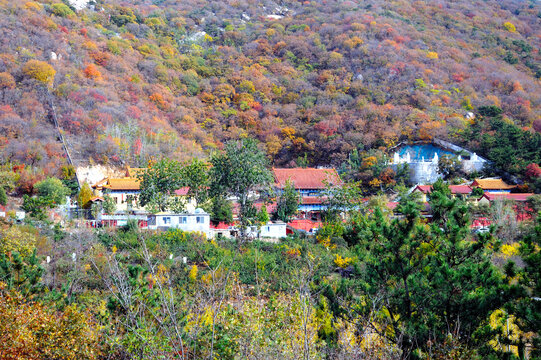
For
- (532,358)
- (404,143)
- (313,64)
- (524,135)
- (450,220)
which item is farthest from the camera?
(313,64)

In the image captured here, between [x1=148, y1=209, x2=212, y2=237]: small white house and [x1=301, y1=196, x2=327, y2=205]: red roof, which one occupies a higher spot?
[x1=148, y1=209, x2=212, y2=237]: small white house

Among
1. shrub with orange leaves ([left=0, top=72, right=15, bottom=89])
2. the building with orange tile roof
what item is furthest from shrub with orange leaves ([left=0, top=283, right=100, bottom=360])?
shrub with orange leaves ([left=0, top=72, right=15, bottom=89])

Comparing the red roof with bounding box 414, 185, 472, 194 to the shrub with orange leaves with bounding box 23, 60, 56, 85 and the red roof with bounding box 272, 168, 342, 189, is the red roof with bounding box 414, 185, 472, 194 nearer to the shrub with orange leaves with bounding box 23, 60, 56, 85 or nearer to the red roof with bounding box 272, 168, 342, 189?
the red roof with bounding box 272, 168, 342, 189

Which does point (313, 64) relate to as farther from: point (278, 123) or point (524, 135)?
point (524, 135)

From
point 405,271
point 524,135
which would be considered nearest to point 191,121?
point 524,135

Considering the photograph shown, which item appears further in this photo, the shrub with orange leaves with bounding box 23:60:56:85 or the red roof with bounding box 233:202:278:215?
the shrub with orange leaves with bounding box 23:60:56:85

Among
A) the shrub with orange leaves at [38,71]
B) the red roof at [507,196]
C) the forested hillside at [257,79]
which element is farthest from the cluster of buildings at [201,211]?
the shrub with orange leaves at [38,71]

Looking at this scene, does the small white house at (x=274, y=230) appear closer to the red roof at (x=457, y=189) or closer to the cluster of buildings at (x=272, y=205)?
the cluster of buildings at (x=272, y=205)
